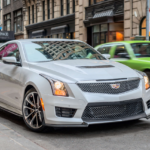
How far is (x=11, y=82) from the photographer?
5797 millimetres

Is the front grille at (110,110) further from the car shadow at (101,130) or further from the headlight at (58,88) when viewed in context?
the headlight at (58,88)

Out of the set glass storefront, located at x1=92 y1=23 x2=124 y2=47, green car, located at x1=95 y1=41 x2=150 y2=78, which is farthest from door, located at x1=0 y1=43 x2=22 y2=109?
glass storefront, located at x1=92 y1=23 x2=124 y2=47

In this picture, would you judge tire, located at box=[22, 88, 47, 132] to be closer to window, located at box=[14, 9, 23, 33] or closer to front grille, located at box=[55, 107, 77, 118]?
front grille, located at box=[55, 107, 77, 118]

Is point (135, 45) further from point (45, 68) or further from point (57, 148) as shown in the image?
point (57, 148)

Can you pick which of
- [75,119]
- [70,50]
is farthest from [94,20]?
[75,119]

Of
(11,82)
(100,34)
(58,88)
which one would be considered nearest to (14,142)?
(58,88)

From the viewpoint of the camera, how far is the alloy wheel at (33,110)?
494 centimetres

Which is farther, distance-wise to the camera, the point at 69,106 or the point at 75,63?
the point at 75,63

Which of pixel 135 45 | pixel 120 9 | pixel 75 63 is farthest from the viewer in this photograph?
pixel 120 9

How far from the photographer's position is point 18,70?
5684 millimetres

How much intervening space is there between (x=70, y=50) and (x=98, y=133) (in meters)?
1.87

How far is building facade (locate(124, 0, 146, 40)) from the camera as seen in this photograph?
2120 centimetres

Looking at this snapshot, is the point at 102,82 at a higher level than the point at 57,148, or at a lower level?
higher

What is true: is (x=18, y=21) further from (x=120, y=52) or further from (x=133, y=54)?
(x=133, y=54)
